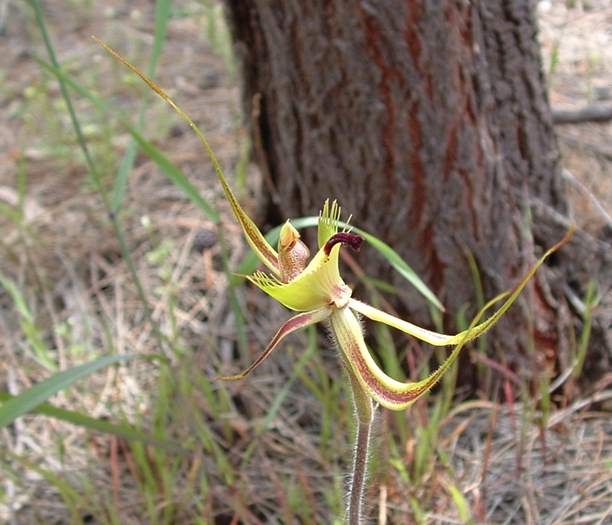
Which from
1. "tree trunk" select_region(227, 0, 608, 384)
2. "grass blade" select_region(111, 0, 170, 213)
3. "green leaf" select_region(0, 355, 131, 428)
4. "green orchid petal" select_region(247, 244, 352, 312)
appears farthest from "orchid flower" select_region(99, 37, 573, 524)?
"tree trunk" select_region(227, 0, 608, 384)

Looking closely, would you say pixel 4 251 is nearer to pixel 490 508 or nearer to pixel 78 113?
pixel 78 113

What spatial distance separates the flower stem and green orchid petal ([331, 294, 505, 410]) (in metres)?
0.02

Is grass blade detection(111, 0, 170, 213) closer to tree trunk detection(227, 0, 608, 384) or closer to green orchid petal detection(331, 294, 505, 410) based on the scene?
tree trunk detection(227, 0, 608, 384)

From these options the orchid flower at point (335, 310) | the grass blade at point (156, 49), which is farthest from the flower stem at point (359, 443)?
the grass blade at point (156, 49)

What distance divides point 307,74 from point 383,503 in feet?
3.13

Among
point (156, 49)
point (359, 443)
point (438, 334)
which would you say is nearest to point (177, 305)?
point (156, 49)

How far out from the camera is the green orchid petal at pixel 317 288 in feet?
2.45

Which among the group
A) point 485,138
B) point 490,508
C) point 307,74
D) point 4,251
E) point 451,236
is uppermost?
point 307,74

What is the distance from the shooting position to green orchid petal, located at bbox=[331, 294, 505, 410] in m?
0.74

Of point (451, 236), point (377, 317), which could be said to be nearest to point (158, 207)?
point (451, 236)

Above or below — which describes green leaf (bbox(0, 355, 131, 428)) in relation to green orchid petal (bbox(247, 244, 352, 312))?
below

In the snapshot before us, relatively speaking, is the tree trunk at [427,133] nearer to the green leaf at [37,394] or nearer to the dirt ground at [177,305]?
the dirt ground at [177,305]

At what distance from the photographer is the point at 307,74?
1623 millimetres

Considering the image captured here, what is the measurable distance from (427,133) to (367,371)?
3.04 feet
